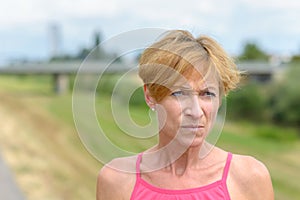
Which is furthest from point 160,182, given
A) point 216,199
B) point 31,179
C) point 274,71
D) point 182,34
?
point 274,71

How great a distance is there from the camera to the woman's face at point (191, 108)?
140cm

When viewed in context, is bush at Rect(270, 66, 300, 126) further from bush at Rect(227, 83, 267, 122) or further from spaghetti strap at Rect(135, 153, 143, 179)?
spaghetti strap at Rect(135, 153, 143, 179)

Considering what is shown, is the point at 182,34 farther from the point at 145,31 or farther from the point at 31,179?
the point at 31,179

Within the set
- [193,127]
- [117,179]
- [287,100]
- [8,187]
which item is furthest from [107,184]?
[287,100]

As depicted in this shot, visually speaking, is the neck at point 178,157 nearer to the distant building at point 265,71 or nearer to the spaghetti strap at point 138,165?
the spaghetti strap at point 138,165

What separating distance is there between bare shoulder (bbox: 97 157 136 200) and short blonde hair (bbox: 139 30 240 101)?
233 mm

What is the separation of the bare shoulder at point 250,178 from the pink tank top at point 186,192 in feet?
0.08

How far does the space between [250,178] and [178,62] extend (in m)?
0.35

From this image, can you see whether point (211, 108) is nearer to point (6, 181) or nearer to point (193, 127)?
point (193, 127)

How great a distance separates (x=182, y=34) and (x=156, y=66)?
11cm

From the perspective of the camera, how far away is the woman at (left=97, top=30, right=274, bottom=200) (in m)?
1.42

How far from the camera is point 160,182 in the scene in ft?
4.98

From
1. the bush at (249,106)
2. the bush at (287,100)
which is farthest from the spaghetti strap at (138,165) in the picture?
the bush at (249,106)

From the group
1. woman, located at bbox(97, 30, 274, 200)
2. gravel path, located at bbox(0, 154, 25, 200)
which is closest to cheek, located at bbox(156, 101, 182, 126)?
woman, located at bbox(97, 30, 274, 200)
